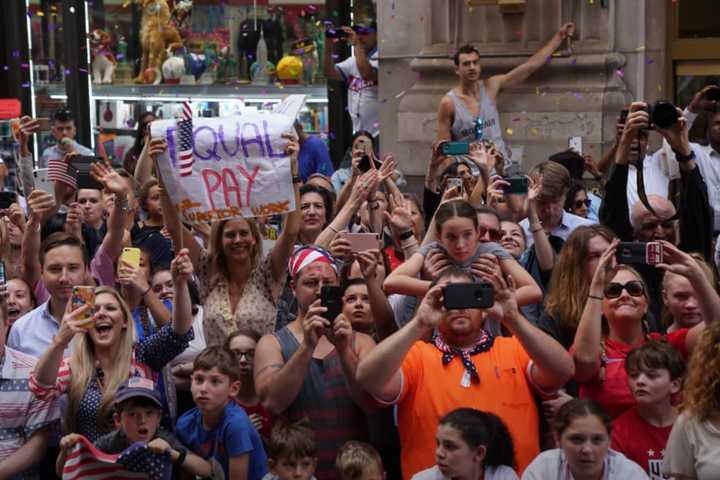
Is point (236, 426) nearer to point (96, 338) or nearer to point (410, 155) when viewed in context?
point (96, 338)

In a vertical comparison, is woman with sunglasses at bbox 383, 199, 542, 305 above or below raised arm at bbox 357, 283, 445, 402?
above

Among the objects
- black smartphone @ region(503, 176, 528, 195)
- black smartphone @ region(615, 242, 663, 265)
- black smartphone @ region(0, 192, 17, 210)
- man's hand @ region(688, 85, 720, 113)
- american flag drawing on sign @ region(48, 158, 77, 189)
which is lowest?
black smartphone @ region(615, 242, 663, 265)

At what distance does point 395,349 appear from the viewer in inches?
224

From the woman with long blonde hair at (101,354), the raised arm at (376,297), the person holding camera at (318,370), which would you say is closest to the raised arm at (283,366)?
the person holding camera at (318,370)

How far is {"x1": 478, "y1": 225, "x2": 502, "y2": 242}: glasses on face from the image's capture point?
7.00 meters

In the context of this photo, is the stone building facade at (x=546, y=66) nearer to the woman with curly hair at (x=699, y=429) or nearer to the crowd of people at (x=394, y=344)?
the crowd of people at (x=394, y=344)

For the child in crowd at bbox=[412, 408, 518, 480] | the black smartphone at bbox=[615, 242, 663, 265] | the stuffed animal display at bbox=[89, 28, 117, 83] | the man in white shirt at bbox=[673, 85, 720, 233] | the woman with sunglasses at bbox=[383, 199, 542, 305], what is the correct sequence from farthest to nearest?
the stuffed animal display at bbox=[89, 28, 117, 83] < the man in white shirt at bbox=[673, 85, 720, 233] < the woman with sunglasses at bbox=[383, 199, 542, 305] < the black smartphone at bbox=[615, 242, 663, 265] < the child in crowd at bbox=[412, 408, 518, 480]

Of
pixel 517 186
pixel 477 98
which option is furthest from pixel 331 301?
pixel 477 98

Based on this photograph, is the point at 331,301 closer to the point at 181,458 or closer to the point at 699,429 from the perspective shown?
the point at 181,458

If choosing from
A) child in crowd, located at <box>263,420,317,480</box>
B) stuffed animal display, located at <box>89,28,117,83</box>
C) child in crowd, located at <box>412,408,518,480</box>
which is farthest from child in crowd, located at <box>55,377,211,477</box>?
stuffed animal display, located at <box>89,28,117,83</box>

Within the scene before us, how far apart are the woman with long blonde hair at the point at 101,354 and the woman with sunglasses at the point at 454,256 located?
0.93m

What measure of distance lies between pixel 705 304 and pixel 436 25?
5.44m

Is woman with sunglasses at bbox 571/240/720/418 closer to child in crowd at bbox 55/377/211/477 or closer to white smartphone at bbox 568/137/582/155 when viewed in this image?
child in crowd at bbox 55/377/211/477

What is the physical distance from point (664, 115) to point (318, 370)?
7.11 ft
